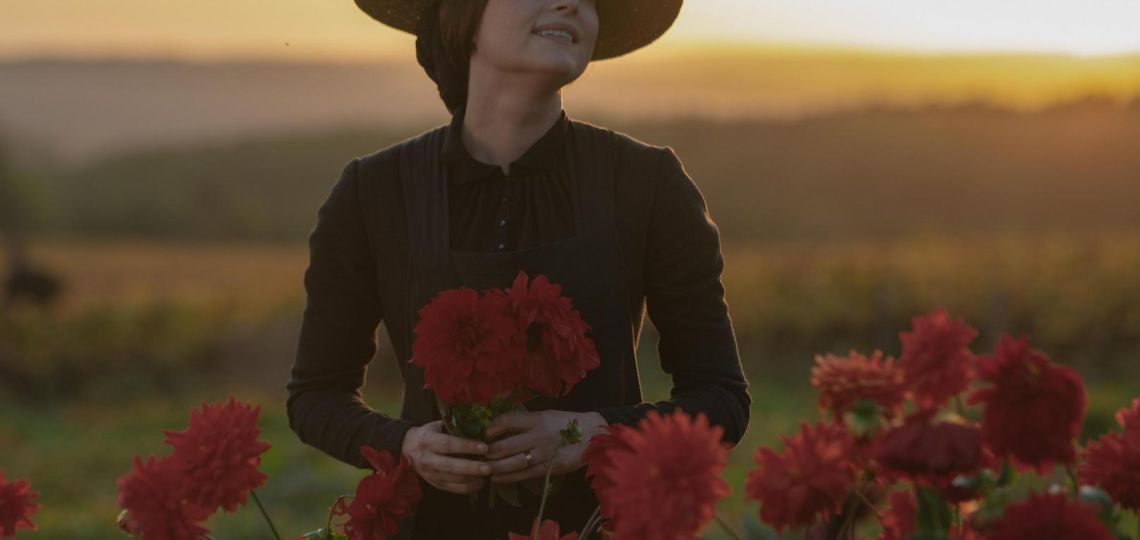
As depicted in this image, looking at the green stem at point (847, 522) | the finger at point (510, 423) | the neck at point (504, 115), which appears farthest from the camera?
the neck at point (504, 115)

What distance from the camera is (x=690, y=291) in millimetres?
2076

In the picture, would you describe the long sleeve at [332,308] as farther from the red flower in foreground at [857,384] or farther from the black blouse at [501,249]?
the red flower in foreground at [857,384]

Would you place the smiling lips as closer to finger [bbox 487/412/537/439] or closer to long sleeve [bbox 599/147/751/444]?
long sleeve [bbox 599/147/751/444]

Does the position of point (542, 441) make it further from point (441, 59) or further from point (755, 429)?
point (755, 429)

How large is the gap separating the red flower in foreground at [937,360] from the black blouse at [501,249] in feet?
2.49

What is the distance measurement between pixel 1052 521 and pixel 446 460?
2.81 feet

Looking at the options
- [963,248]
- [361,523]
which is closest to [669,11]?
[361,523]

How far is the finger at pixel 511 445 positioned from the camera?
1739 millimetres

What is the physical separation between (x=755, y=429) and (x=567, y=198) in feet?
24.2

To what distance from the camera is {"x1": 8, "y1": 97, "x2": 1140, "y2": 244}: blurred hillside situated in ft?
87.6

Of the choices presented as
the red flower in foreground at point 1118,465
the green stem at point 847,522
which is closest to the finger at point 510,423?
the green stem at point 847,522

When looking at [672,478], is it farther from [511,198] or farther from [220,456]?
[511,198]

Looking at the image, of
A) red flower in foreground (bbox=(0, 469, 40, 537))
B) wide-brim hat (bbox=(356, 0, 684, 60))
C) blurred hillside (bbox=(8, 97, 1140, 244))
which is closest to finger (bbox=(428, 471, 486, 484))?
red flower in foreground (bbox=(0, 469, 40, 537))

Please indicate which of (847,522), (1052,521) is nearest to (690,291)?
(847,522)
